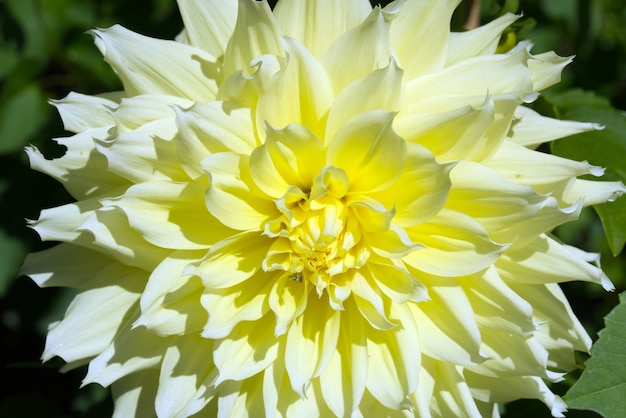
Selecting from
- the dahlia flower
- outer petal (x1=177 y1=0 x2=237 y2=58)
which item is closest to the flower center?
the dahlia flower

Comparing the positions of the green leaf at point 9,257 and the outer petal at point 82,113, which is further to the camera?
the green leaf at point 9,257

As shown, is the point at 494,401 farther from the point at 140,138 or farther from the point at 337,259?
the point at 140,138

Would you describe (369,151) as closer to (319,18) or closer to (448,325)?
(319,18)

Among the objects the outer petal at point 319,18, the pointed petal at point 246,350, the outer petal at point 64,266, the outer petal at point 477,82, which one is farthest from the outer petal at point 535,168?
the outer petal at point 64,266

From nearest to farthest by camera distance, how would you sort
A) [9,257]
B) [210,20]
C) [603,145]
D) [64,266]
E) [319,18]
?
[319,18] → [210,20] → [64,266] → [603,145] → [9,257]

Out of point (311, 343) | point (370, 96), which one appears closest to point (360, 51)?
point (370, 96)

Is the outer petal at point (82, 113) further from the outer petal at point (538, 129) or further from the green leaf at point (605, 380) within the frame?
the green leaf at point (605, 380)
